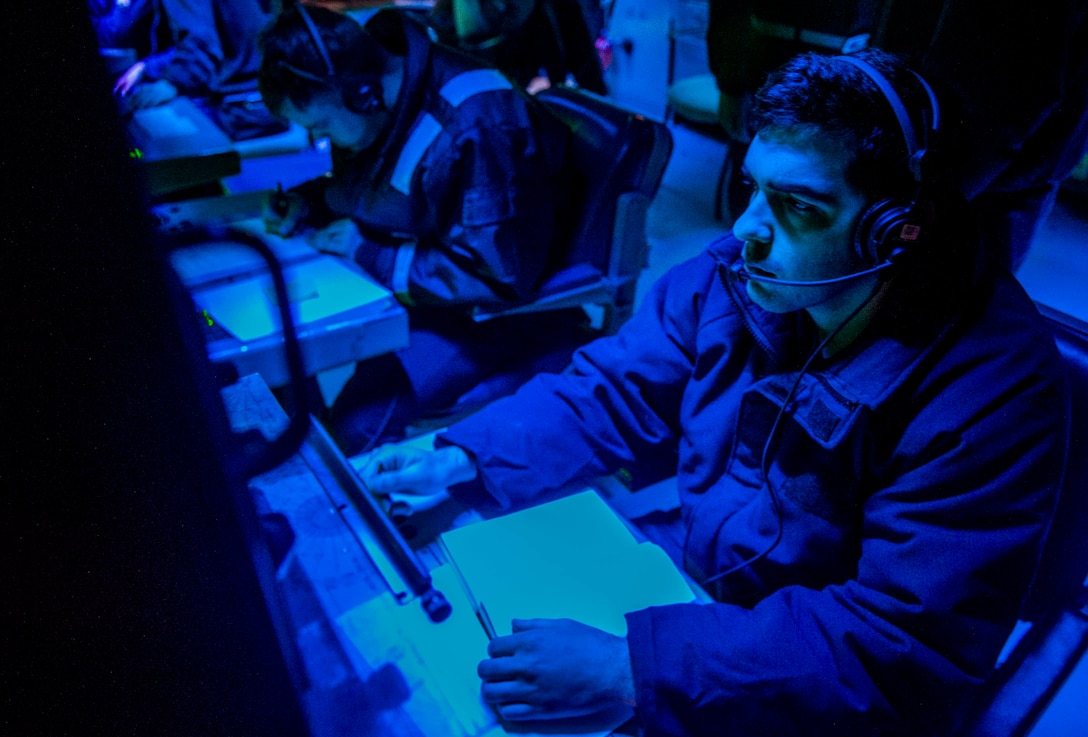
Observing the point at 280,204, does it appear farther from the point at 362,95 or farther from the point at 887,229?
the point at 887,229

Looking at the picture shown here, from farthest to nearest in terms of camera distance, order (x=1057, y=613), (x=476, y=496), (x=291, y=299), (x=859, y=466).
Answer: (x=291, y=299), (x=476, y=496), (x=1057, y=613), (x=859, y=466)

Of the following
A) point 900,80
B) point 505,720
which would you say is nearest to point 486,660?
point 505,720

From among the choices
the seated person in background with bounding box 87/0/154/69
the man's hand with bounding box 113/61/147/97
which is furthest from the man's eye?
the seated person in background with bounding box 87/0/154/69

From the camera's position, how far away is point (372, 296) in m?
1.35

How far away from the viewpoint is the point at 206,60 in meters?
2.89

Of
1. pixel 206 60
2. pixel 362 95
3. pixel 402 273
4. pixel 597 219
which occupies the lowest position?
pixel 402 273

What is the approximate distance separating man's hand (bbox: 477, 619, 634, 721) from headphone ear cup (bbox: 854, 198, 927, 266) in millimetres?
510

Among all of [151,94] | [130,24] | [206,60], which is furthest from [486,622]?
[130,24]

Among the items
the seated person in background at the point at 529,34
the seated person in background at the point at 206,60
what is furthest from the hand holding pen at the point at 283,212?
the seated person in background at the point at 529,34

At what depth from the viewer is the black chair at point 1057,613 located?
809 millimetres

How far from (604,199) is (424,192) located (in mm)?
427

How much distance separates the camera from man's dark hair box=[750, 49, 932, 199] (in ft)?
2.37

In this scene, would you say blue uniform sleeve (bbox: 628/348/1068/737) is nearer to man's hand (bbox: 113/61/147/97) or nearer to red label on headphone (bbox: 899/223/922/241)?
red label on headphone (bbox: 899/223/922/241)

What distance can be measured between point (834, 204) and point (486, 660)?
62 centimetres
